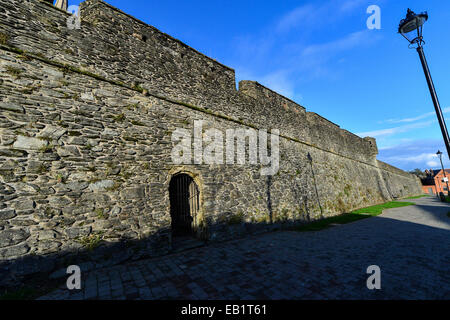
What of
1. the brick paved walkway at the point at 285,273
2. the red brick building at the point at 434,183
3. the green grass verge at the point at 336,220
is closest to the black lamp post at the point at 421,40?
the brick paved walkway at the point at 285,273

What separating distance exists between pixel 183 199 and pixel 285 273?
4.23 metres

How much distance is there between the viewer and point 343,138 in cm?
1844

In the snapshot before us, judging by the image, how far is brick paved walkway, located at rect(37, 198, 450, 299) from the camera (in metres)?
3.38

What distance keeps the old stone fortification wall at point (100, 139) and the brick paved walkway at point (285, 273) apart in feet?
3.13

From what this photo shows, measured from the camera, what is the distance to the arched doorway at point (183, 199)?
23.4ft

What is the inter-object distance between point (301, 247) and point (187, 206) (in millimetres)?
4025

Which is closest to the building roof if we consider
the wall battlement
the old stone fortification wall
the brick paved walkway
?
the brick paved walkway

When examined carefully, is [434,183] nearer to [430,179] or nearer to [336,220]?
[430,179]

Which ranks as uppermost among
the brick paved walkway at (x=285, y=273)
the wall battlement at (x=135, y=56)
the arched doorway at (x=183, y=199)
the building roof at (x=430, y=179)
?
the wall battlement at (x=135, y=56)

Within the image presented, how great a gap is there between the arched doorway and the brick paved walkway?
57.2 inches

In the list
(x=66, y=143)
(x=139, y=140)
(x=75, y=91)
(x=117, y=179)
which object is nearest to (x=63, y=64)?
(x=75, y=91)

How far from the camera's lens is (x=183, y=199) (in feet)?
23.7

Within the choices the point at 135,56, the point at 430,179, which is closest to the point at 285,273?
the point at 135,56

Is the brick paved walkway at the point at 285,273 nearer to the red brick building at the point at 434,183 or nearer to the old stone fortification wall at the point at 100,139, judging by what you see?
the old stone fortification wall at the point at 100,139
